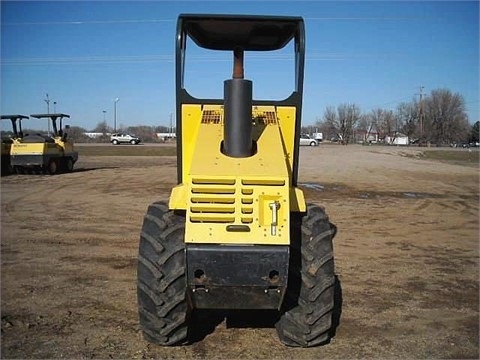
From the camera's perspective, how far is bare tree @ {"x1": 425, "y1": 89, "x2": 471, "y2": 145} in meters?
97.5

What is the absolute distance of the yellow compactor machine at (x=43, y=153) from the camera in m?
22.6

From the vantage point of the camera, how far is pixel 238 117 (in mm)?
4375

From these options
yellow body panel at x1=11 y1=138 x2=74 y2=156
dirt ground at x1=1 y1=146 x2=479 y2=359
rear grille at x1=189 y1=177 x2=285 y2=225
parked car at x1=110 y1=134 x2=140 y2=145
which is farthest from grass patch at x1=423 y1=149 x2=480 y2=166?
parked car at x1=110 y1=134 x2=140 y2=145

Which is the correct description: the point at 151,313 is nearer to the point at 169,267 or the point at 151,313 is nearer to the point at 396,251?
the point at 169,267

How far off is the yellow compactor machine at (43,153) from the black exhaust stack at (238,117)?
20.2 meters

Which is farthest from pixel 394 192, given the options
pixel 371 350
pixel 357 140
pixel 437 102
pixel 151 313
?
pixel 357 140

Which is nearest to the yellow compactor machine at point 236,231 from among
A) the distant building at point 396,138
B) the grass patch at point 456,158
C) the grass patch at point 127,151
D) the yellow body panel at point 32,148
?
the yellow body panel at point 32,148

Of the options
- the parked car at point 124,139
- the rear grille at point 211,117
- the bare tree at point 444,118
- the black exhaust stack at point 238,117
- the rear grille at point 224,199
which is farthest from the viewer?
the bare tree at point 444,118

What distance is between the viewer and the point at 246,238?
12.6 feet

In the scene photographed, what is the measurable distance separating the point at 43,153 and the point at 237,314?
1956cm

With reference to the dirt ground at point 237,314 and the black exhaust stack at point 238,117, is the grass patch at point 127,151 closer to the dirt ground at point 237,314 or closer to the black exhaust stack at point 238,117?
the dirt ground at point 237,314

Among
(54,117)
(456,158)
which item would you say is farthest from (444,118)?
(54,117)

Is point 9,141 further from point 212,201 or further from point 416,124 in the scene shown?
point 416,124

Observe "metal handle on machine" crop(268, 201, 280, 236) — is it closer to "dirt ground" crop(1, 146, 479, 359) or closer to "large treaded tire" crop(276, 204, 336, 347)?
"large treaded tire" crop(276, 204, 336, 347)
